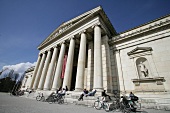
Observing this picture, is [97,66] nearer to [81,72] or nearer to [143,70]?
[81,72]

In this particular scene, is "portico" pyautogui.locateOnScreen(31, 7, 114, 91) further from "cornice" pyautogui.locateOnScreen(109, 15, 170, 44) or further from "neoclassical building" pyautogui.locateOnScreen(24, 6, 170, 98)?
"cornice" pyautogui.locateOnScreen(109, 15, 170, 44)

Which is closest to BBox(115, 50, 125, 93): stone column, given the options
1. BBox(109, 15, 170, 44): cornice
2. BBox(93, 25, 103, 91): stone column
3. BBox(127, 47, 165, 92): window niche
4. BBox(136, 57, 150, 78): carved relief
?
BBox(127, 47, 165, 92): window niche

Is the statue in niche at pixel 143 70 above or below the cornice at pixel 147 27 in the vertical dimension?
below

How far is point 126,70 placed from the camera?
12.8m

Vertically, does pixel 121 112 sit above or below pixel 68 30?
below

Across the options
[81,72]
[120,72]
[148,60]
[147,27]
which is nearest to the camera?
[148,60]

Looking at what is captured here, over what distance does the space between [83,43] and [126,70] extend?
25.2 ft

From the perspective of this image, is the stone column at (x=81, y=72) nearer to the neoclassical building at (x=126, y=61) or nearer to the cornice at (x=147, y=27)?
the neoclassical building at (x=126, y=61)

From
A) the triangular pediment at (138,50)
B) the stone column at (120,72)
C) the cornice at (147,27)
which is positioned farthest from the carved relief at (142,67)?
the cornice at (147,27)

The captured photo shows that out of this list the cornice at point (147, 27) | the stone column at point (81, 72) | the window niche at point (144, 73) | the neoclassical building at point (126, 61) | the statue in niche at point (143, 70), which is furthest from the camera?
the cornice at point (147, 27)

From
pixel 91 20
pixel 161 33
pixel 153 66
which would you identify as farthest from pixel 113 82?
pixel 91 20

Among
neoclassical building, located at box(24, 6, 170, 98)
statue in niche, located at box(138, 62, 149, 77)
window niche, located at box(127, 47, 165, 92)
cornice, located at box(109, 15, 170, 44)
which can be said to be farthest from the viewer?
cornice, located at box(109, 15, 170, 44)

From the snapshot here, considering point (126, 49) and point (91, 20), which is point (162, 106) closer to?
point (126, 49)

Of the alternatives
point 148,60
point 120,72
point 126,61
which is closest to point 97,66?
point 120,72
